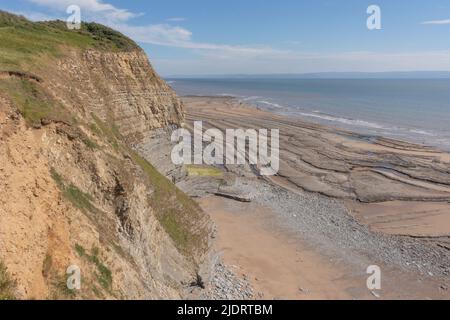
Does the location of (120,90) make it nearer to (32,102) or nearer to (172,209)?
(172,209)

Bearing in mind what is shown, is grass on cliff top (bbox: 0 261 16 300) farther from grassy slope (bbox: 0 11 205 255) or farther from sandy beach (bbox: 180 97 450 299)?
sandy beach (bbox: 180 97 450 299)

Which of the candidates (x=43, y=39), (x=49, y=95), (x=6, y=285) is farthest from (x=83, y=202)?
(x=43, y=39)

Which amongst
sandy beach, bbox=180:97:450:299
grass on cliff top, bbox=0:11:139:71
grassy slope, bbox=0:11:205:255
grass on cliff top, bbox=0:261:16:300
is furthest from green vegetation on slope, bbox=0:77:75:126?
sandy beach, bbox=180:97:450:299

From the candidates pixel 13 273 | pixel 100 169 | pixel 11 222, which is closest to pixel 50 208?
pixel 11 222

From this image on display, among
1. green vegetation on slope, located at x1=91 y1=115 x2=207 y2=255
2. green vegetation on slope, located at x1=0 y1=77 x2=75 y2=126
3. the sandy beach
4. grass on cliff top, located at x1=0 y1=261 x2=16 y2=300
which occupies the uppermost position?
green vegetation on slope, located at x1=0 y1=77 x2=75 y2=126

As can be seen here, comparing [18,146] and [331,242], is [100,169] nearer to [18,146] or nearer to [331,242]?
[18,146]

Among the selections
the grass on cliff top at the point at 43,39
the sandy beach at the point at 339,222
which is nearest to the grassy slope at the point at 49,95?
the grass on cliff top at the point at 43,39
